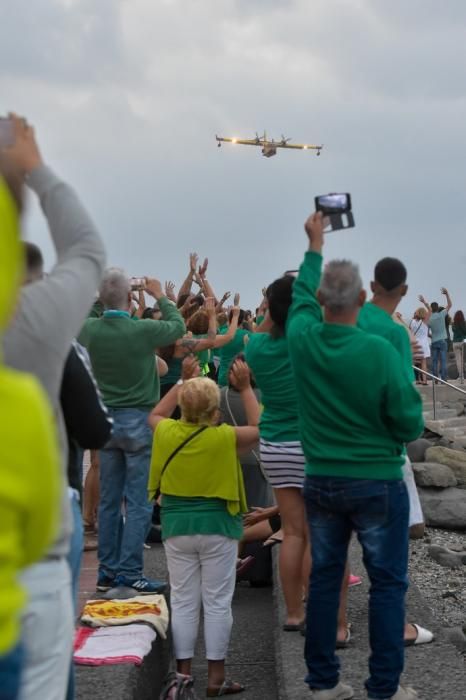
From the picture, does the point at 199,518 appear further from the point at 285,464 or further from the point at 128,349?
the point at 128,349

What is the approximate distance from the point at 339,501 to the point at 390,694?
Answer: 0.84 meters

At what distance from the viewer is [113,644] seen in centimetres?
537

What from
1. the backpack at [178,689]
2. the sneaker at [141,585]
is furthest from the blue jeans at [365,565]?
the sneaker at [141,585]

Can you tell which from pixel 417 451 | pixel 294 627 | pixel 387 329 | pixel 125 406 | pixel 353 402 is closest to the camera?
pixel 353 402

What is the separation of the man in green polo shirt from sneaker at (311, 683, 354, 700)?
197 cm

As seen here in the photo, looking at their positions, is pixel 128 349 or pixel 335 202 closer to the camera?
pixel 335 202

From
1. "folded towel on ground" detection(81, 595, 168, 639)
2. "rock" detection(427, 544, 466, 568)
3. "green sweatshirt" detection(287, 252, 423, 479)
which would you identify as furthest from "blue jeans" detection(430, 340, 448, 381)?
"green sweatshirt" detection(287, 252, 423, 479)

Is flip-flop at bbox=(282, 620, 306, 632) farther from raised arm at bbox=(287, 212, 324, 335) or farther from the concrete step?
the concrete step

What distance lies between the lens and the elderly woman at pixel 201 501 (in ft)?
17.0

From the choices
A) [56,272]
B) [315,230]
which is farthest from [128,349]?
[56,272]

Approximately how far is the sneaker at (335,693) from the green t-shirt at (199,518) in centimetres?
90

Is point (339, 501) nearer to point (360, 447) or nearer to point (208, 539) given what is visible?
point (360, 447)

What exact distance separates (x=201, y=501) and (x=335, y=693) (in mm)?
1114

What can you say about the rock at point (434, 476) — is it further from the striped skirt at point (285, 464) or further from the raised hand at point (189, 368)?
the raised hand at point (189, 368)
